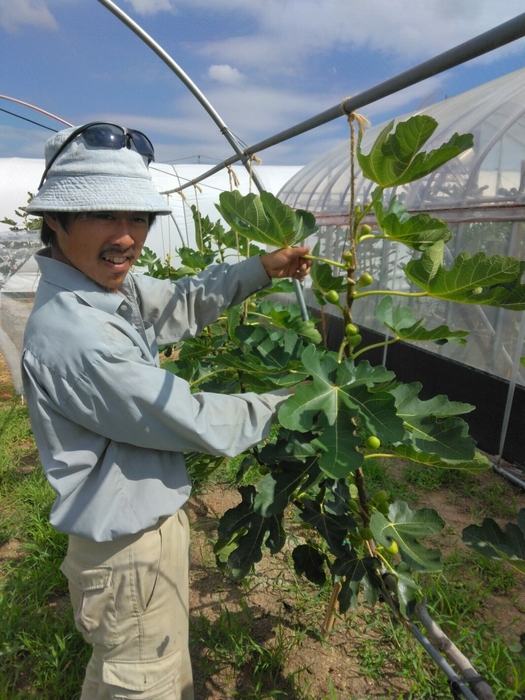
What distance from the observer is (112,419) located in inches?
46.5

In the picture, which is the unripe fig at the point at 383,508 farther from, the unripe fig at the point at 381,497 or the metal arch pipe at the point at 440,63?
the metal arch pipe at the point at 440,63

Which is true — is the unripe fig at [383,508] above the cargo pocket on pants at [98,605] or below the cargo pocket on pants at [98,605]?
above

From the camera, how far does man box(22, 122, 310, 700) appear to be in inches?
46.3

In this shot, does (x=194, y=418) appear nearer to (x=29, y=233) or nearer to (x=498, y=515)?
(x=498, y=515)

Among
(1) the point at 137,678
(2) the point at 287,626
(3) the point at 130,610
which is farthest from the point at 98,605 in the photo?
(2) the point at 287,626

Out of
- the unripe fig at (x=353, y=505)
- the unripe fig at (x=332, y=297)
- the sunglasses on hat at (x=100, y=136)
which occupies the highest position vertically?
the sunglasses on hat at (x=100, y=136)

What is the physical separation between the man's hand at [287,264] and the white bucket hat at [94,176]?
38cm

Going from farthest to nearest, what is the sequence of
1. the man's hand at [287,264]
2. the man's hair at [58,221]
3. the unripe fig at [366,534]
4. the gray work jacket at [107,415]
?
the man's hand at [287,264] → the unripe fig at [366,534] → the man's hair at [58,221] → the gray work jacket at [107,415]

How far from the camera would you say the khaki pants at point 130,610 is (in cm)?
134

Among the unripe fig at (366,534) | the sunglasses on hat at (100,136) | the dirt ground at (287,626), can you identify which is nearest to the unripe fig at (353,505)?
the unripe fig at (366,534)

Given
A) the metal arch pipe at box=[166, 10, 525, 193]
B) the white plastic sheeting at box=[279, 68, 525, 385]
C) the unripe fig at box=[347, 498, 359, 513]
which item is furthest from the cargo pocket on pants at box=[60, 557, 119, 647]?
the white plastic sheeting at box=[279, 68, 525, 385]

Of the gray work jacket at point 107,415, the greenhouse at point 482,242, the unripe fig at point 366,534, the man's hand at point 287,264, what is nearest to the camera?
the gray work jacket at point 107,415

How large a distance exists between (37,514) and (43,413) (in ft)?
6.70

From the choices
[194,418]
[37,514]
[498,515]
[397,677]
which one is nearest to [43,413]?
[194,418]
